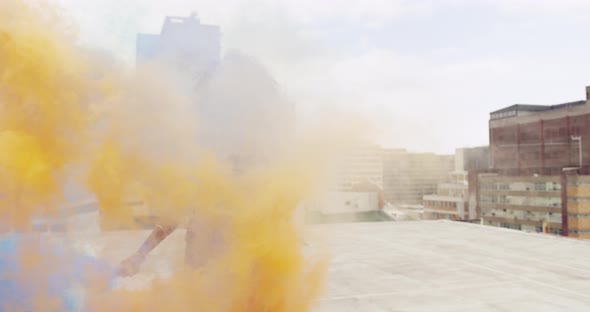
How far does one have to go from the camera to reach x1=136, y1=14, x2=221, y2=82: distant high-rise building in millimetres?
7211

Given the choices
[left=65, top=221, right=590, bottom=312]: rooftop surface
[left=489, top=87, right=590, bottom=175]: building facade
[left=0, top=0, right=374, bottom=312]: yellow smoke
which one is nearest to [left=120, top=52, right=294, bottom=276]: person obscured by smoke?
[left=0, top=0, right=374, bottom=312]: yellow smoke

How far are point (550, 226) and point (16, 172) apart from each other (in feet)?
298

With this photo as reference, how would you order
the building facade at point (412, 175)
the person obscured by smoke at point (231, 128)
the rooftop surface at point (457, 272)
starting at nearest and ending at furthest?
the person obscured by smoke at point (231, 128)
the rooftop surface at point (457, 272)
the building facade at point (412, 175)

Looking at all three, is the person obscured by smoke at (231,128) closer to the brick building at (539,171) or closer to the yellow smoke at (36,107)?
the yellow smoke at (36,107)

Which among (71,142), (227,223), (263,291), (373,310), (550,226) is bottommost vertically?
(550,226)

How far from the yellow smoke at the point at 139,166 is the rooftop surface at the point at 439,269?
778mm

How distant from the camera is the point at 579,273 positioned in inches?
512

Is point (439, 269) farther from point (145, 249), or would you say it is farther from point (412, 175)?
point (412, 175)

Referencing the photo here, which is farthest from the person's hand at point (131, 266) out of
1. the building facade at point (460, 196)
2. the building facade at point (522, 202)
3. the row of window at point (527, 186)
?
the building facade at point (460, 196)

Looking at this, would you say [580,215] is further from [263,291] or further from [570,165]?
[263,291]

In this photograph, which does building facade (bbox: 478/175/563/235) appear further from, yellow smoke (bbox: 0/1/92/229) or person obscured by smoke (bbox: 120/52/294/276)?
yellow smoke (bbox: 0/1/92/229)

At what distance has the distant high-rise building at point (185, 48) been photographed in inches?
284

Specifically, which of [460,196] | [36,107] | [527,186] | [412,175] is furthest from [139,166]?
[460,196]

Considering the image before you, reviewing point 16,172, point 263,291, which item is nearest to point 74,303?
point 16,172
